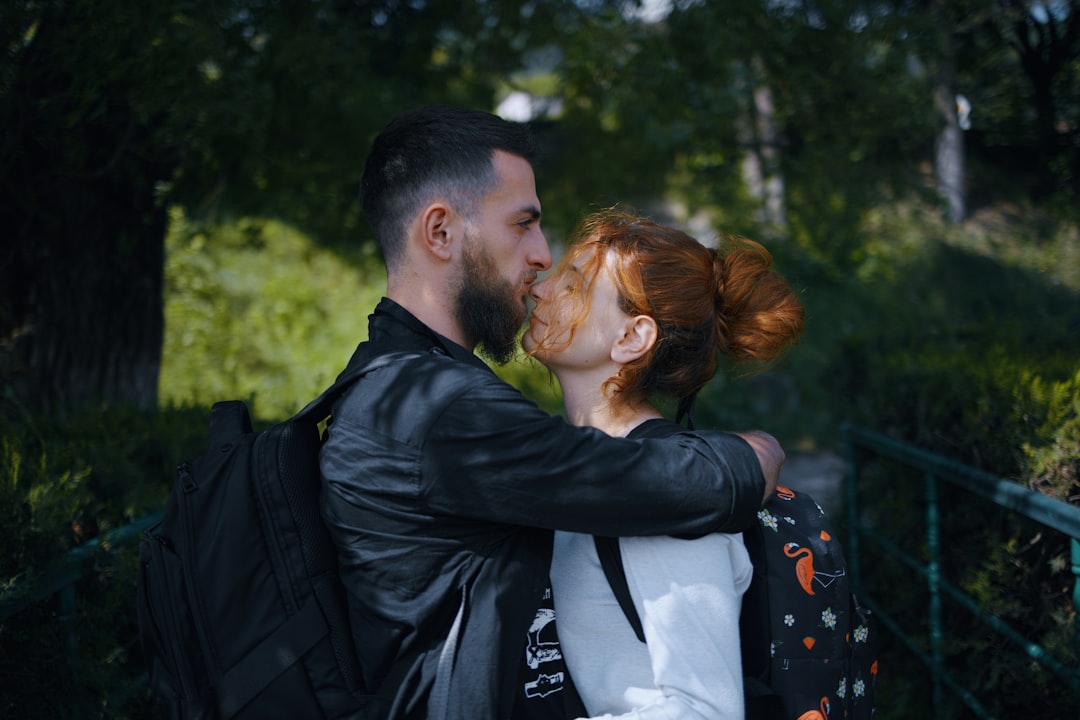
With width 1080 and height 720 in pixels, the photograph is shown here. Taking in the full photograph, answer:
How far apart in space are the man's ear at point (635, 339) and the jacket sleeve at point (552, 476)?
0.40 meters

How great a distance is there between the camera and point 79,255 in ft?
14.4

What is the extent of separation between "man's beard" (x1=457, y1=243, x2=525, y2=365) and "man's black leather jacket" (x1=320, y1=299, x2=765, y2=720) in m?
0.41

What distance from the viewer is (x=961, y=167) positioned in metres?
12.6

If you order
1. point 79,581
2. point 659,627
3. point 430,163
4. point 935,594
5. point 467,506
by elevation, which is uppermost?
point 430,163

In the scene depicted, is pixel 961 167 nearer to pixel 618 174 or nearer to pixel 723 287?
pixel 618 174

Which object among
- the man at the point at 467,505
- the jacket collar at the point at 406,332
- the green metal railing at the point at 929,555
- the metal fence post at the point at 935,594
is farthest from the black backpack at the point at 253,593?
the metal fence post at the point at 935,594

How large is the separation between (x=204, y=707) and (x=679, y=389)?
3.87 ft

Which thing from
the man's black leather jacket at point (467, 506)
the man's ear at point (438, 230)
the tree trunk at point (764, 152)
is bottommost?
the man's black leather jacket at point (467, 506)

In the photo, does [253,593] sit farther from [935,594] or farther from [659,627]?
[935,594]

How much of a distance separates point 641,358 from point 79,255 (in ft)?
10.9

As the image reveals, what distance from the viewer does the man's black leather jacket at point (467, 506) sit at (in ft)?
5.52

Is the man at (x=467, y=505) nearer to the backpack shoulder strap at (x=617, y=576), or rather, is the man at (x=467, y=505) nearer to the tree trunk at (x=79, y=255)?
the backpack shoulder strap at (x=617, y=576)

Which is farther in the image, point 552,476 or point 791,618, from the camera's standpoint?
point 791,618

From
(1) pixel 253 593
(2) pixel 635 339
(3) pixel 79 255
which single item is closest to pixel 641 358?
(2) pixel 635 339
